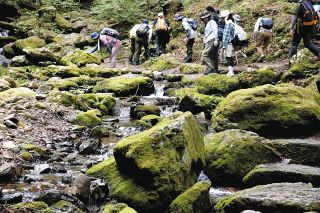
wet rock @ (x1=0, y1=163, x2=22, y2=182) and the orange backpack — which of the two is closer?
wet rock @ (x1=0, y1=163, x2=22, y2=182)

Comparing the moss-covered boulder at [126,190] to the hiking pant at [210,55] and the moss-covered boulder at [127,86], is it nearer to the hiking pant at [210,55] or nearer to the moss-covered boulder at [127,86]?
the moss-covered boulder at [127,86]

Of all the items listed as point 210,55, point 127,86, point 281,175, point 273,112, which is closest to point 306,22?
point 210,55

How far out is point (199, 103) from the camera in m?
10.5

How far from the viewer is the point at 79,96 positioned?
→ 455 inches

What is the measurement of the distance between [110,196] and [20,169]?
5.32 ft

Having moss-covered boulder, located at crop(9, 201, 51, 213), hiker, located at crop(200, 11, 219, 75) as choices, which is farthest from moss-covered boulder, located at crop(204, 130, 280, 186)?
hiker, located at crop(200, 11, 219, 75)

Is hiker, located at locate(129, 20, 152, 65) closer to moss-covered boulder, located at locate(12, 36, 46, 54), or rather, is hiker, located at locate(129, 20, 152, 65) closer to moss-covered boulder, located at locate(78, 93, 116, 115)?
moss-covered boulder, located at locate(12, 36, 46, 54)

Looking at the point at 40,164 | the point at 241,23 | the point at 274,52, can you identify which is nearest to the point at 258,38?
the point at 274,52

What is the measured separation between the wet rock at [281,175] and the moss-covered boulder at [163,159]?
907 mm

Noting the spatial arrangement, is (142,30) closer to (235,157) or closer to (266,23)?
(266,23)

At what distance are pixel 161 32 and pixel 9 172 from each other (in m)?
13.9

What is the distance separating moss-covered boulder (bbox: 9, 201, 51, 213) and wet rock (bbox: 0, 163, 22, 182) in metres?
1.14

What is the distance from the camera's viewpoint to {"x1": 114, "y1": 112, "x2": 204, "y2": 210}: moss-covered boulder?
17.7 feet

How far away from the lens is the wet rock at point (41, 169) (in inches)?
249
